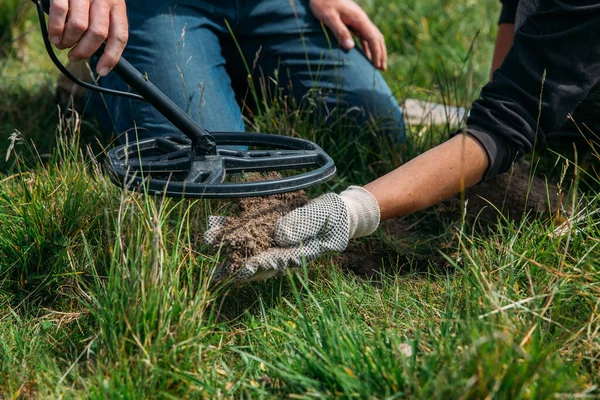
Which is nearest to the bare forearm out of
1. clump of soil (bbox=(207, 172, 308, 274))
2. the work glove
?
the work glove

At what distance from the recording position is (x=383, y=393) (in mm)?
1445

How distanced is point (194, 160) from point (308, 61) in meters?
1.18

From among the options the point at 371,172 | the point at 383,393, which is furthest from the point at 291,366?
the point at 371,172

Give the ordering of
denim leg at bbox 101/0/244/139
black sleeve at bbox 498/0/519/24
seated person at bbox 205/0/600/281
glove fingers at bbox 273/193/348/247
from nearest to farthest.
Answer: glove fingers at bbox 273/193/348/247 → seated person at bbox 205/0/600/281 → denim leg at bbox 101/0/244/139 → black sleeve at bbox 498/0/519/24

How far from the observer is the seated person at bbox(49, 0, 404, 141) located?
106 inches

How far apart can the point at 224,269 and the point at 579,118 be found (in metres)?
1.49

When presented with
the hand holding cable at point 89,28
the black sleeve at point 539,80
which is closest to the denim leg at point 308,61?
the black sleeve at point 539,80

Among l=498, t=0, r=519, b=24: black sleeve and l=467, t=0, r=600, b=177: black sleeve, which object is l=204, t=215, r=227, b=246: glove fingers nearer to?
l=467, t=0, r=600, b=177: black sleeve

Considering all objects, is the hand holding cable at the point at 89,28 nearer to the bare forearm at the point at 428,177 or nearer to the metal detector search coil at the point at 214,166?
the metal detector search coil at the point at 214,166

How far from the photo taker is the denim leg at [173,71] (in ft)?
8.76

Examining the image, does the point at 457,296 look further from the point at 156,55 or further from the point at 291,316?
the point at 156,55

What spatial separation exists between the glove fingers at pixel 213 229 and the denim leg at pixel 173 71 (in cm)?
74

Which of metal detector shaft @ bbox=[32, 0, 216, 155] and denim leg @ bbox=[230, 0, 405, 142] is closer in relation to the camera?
metal detector shaft @ bbox=[32, 0, 216, 155]

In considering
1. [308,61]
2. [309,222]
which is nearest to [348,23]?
[308,61]
